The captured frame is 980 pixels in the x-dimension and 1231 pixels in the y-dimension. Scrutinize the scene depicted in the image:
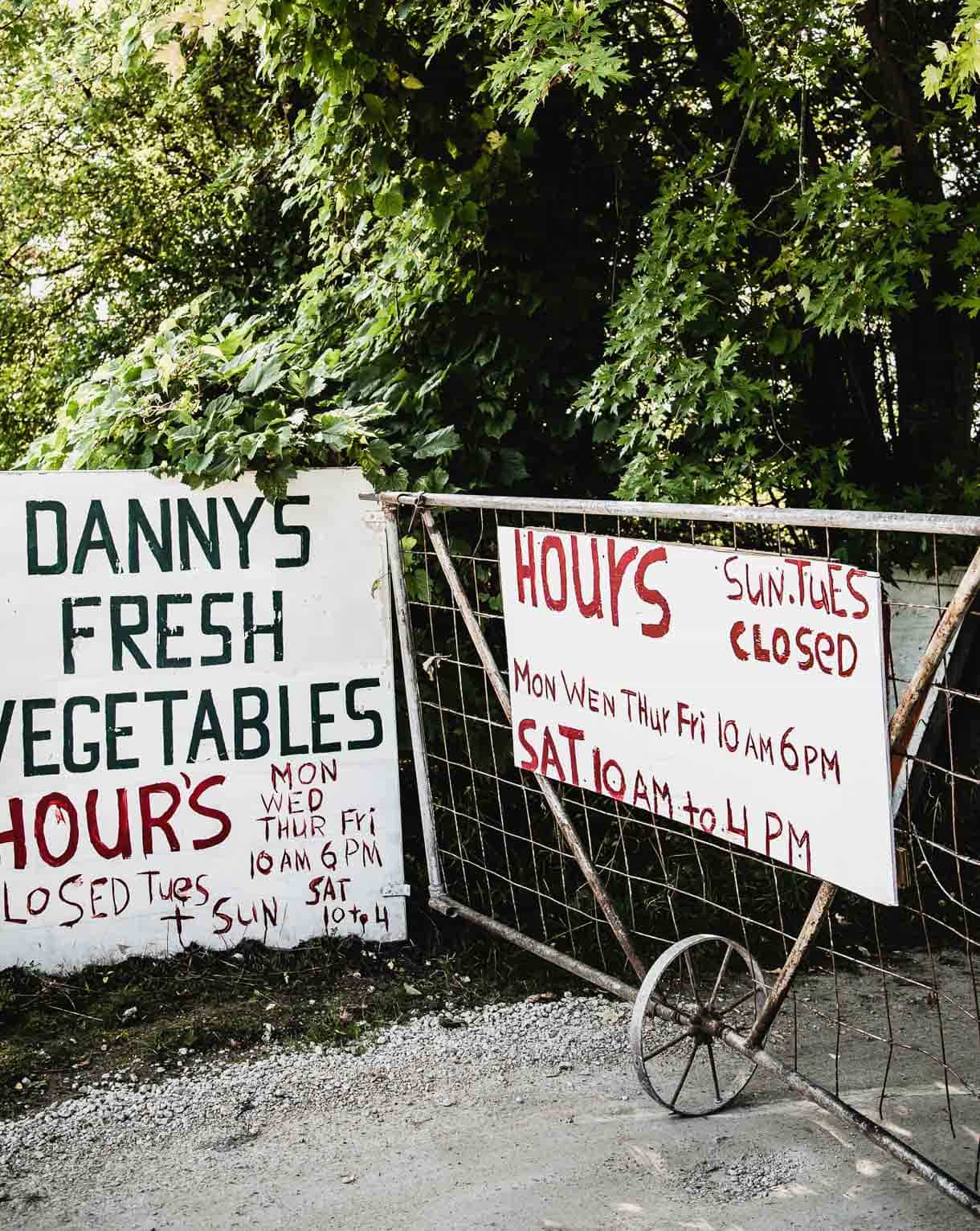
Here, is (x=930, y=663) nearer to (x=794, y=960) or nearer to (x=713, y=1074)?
(x=794, y=960)

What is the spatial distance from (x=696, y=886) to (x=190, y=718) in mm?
1965

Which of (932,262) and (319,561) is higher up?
(932,262)

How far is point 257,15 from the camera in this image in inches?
169

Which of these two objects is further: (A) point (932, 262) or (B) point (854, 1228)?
(A) point (932, 262)

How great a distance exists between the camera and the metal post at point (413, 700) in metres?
4.18

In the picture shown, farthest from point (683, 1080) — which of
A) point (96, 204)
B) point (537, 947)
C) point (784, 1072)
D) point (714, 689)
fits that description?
point (96, 204)

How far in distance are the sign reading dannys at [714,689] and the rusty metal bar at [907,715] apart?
0.16ft

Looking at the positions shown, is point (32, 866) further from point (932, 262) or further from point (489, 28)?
point (932, 262)

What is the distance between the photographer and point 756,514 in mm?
2850

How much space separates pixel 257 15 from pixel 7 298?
5378mm

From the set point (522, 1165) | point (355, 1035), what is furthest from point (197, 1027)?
point (522, 1165)

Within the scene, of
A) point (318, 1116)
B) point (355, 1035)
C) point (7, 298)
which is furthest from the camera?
point (7, 298)

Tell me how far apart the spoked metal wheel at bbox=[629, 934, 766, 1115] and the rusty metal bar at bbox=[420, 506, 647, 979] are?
14 centimetres

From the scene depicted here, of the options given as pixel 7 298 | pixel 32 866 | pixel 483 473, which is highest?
pixel 7 298
